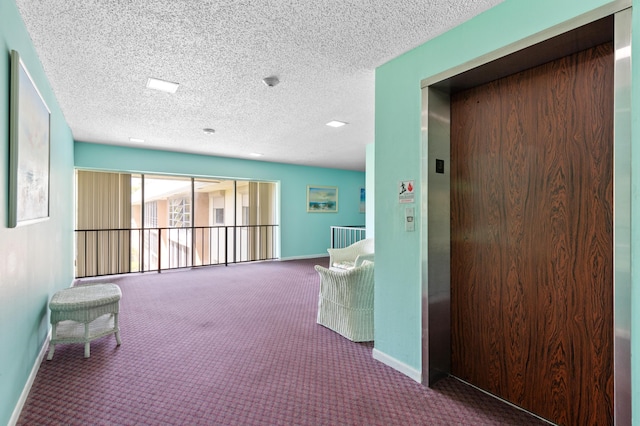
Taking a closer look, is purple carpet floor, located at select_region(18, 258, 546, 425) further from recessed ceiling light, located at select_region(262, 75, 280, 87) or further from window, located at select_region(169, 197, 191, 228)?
window, located at select_region(169, 197, 191, 228)

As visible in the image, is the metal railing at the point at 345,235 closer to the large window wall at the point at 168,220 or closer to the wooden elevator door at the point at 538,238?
the large window wall at the point at 168,220

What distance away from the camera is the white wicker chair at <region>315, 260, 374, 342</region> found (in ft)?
9.55

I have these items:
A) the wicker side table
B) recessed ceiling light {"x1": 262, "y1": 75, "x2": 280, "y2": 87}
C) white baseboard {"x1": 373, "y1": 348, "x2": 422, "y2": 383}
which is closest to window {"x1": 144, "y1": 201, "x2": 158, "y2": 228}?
the wicker side table

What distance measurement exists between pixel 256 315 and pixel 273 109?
7.78 ft

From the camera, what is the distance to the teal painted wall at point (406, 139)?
5.61 ft

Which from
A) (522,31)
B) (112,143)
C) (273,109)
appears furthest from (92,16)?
(112,143)

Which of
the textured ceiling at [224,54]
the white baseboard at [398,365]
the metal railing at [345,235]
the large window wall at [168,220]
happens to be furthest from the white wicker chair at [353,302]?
the large window wall at [168,220]

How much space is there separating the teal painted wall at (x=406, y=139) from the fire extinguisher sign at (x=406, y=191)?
36 millimetres

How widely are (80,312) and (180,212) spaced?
530cm

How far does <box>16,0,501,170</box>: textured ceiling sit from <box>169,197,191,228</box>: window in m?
3.23

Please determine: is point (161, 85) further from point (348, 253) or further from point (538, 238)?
point (538, 238)

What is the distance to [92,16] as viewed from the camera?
1.87 m

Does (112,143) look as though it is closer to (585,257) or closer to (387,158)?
(387,158)

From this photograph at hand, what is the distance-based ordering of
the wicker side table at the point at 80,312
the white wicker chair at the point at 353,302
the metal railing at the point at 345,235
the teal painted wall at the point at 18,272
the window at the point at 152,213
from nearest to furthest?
the teal painted wall at the point at 18,272, the wicker side table at the point at 80,312, the white wicker chair at the point at 353,302, the metal railing at the point at 345,235, the window at the point at 152,213
